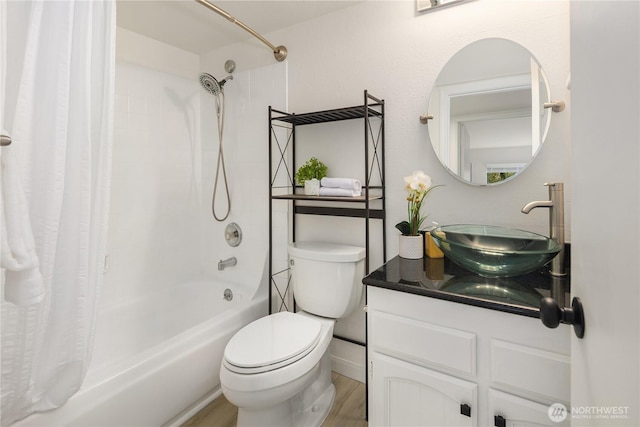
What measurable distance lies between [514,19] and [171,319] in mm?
2626

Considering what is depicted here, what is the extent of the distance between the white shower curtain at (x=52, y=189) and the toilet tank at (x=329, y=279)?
947 mm

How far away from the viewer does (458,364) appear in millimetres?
1102

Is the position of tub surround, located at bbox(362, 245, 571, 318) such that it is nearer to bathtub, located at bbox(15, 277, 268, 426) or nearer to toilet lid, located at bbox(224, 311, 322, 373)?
toilet lid, located at bbox(224, 311, 322, 373)

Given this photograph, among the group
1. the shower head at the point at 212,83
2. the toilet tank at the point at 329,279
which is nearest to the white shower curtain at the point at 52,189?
Result: the toilet tank at the point at 329,279

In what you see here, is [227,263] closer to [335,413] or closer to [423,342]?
[335,413]

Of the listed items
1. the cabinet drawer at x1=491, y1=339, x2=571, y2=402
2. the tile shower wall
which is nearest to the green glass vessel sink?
the cabinet drawer at x1=491, y1=339, x2=571, y2=402

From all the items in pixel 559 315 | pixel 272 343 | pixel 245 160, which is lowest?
pixel 272 343

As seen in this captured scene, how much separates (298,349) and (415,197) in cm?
89

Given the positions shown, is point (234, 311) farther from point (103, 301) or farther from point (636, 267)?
point (636, 267)

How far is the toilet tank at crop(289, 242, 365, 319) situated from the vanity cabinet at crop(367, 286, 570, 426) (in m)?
0.39

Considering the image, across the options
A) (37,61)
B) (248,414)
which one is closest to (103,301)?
(248,414)

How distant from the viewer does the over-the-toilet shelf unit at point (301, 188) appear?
1.74 metres

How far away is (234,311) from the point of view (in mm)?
1919
